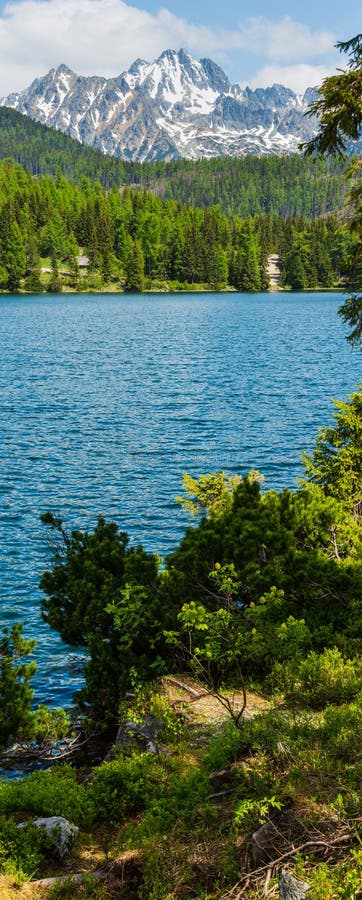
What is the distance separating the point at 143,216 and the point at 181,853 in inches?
7951

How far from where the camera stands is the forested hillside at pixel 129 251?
16512 cm

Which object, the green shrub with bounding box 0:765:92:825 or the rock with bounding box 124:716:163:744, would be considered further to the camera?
the rock with bounding box 124:716:163:744

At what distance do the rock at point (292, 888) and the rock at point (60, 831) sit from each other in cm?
305

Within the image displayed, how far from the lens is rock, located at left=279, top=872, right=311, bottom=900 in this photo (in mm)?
6004

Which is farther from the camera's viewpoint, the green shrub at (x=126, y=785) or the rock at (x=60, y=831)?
the green shrub at (x=126, y=785)

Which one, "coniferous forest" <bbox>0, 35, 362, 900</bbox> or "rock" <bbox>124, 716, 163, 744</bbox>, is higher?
"coniferous forest" <bbox>0, 35, 362, 900</bbox>

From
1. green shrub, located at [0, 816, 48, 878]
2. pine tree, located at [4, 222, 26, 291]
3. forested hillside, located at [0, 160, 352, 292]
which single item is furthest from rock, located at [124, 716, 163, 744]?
pine tree, located at [4, 222, 26, 291]

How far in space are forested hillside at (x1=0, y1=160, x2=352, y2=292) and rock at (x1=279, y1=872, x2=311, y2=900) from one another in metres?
162

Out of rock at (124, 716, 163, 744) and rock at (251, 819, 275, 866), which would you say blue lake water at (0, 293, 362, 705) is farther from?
rock at (251, 819, 275, 866)

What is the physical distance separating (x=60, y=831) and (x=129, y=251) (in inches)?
7124

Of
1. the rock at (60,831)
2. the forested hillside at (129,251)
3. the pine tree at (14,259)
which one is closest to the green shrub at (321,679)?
the rock at (60,831)

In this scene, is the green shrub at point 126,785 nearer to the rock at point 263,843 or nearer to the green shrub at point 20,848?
the green shrub at point 20,848

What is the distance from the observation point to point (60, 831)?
809cm

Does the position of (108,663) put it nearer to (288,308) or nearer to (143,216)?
(288,308)
